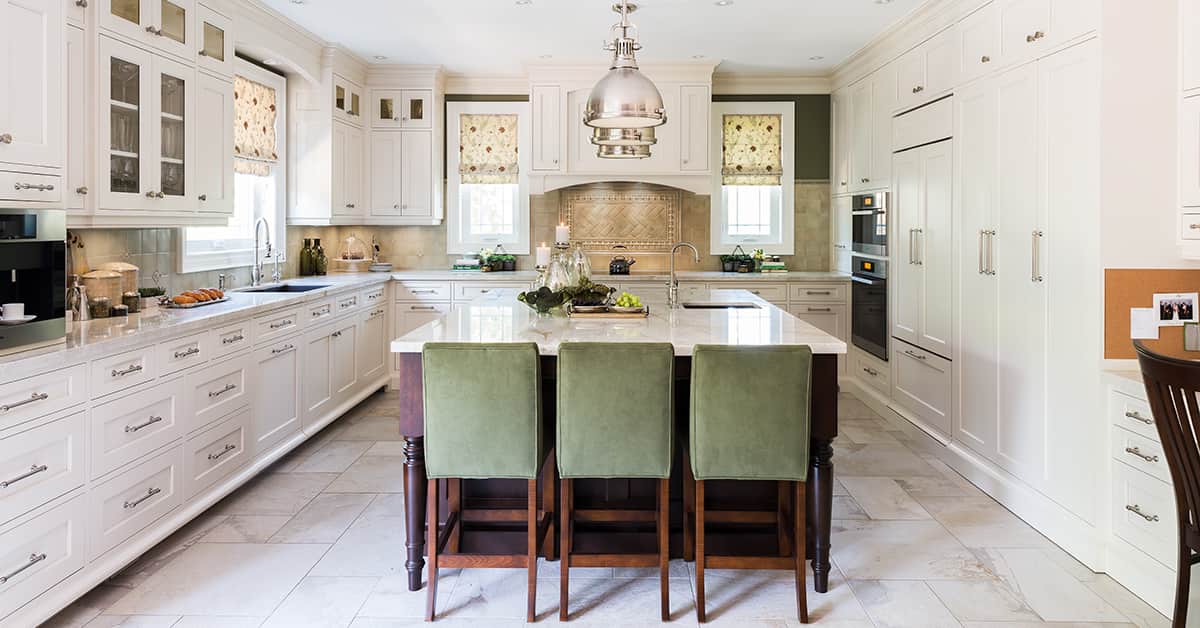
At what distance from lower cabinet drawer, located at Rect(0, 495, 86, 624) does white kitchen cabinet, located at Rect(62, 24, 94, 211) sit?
1.25 m

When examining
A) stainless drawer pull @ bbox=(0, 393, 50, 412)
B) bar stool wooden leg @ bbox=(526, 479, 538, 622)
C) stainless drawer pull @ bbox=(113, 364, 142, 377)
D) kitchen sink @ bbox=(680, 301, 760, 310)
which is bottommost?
bar stool wooden leg @ bbox=(526, 479, 538, 622)

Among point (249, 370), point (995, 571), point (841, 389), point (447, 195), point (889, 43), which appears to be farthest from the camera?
point (447, 195)

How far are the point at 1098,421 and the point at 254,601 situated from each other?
3.23 m

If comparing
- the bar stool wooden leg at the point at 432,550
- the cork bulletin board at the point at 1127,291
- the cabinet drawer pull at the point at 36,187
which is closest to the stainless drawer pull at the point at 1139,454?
the cork bulletin board at the point at 1127,291

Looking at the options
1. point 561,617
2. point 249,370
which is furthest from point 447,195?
point 561,617

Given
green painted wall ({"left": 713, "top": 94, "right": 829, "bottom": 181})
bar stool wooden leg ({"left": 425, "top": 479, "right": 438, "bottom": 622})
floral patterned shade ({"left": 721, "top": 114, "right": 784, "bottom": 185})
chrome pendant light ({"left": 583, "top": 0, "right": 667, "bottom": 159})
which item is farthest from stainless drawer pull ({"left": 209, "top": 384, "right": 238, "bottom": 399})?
green painted wall ({"left": 713, "top": 94, "right": 829, "bottom": 181})

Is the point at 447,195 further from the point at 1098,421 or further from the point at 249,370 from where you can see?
the point at 1098,421

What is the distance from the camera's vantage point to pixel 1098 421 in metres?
2.98

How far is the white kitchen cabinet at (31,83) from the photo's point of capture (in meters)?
2.40

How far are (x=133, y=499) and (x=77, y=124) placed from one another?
1492 mm

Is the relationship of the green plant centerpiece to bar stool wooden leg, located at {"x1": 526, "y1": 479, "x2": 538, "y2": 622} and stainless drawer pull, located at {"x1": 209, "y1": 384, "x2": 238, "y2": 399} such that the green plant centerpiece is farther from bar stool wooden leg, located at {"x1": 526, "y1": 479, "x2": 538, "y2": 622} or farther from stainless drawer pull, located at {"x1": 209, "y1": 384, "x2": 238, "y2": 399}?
stainless drawer pull, located at {"x1": 209, "y1": 384, "x2": 238, "y2": 399}

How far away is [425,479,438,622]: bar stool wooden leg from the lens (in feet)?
8.61

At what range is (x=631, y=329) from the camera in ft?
10.4

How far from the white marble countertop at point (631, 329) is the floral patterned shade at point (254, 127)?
7.43ft
